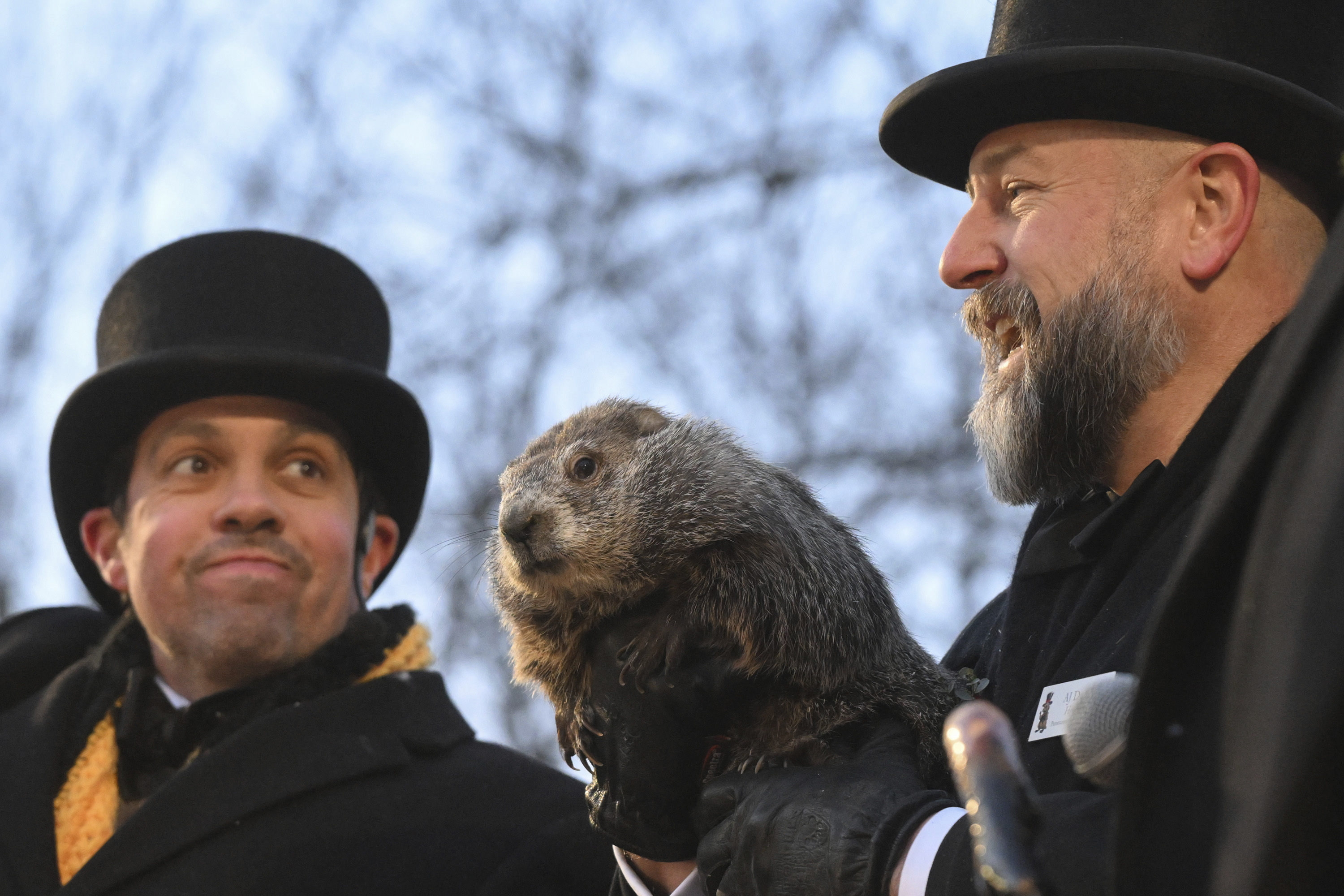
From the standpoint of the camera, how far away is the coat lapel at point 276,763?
307cm

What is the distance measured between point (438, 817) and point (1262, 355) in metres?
2.25

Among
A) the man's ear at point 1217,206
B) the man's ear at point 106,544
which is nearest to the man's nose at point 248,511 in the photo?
the man's ear at point 106,544

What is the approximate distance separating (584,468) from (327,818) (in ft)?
4.09

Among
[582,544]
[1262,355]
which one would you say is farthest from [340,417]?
[1262,355]

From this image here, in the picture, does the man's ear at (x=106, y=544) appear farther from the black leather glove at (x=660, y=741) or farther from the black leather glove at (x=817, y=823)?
the black leather glove at (x=817, y=823)

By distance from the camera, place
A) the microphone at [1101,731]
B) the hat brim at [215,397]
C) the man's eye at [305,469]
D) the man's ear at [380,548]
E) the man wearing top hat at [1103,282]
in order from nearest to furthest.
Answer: the microphone at [1101,731] → the man wearing top hat at [1103,282] → the hat brim at [215,397] → the man's eye at [305,469] → the man's ear at [380,548]

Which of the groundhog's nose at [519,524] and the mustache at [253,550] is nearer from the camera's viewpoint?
the groundhog's nose at [519,524]

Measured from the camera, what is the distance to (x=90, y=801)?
3.28m

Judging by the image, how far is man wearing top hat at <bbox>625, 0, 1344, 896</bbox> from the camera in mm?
2082

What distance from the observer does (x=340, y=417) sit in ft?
12.4

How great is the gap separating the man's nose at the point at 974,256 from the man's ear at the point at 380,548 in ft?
7.20

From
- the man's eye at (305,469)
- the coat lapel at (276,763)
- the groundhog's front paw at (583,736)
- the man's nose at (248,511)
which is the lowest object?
the groundhog's front paw at (583,736)

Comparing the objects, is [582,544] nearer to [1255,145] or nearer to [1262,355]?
[1262,355]

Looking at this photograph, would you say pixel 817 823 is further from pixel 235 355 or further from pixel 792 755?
pixel 235 355
